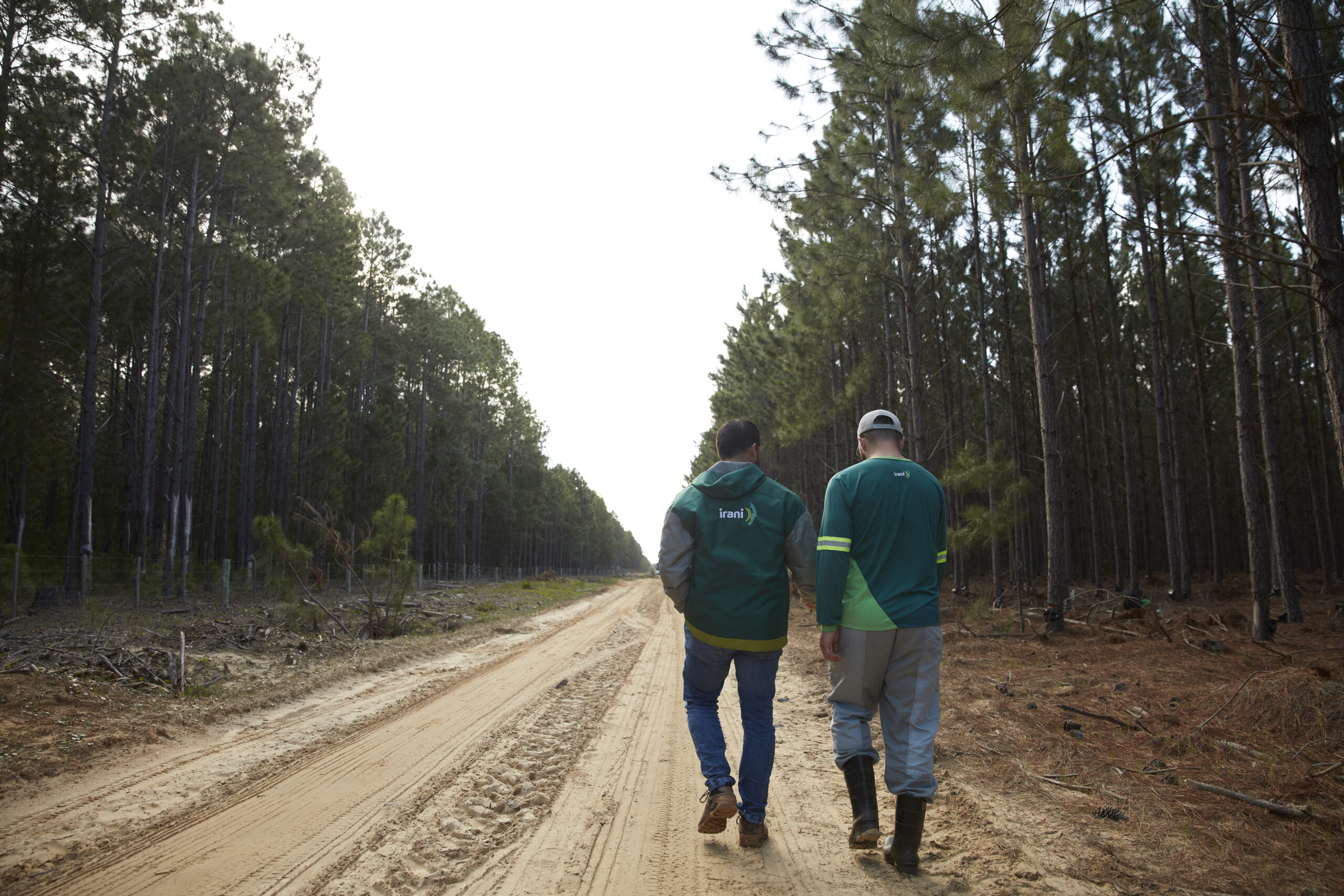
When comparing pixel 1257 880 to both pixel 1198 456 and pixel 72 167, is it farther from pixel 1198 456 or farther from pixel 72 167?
pixel 1198 456

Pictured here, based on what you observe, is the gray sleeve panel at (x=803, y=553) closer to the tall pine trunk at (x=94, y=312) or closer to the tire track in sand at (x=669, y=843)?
the tire track in sand at (x=669, y=843)

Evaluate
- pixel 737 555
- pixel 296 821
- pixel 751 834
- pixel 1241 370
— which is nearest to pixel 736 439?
pixel 737 555

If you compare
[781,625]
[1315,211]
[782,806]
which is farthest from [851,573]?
[1315,211]

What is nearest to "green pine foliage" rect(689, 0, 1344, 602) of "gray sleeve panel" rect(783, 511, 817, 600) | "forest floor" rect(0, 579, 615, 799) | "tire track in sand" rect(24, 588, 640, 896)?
"gray sleeve panel" rect(783, 511, 817, 600)

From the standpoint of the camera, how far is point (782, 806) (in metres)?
3.92

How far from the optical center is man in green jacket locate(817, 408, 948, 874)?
310 centimetres

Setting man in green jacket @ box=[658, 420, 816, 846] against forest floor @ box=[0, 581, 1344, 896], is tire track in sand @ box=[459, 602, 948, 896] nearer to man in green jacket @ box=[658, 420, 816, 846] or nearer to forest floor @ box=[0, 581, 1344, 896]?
forest floor @ box=[0, 581, 1344, 896]

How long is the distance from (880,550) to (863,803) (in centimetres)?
116

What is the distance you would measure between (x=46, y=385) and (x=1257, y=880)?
28.1 meters

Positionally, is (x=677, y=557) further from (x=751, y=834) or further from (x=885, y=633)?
(x=751, y=834)

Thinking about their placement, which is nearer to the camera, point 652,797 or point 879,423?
point 879,423

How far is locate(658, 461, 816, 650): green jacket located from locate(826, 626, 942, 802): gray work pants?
14.7 inches

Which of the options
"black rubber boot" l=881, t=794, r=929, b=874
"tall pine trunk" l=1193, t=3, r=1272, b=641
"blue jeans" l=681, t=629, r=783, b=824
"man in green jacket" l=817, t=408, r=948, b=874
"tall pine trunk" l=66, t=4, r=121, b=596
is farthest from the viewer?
"tall pine trunk" l=66, t=4, r=121, b=596

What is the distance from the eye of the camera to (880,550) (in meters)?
3.30
